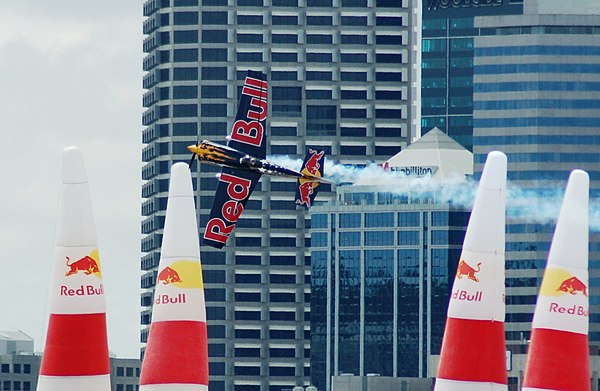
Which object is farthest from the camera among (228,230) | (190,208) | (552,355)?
(228,230)

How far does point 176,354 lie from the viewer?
135 ft

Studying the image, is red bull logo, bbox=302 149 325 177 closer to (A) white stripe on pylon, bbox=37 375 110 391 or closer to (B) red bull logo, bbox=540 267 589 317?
(A) white stripe on pylon, bbox=37 375 110 391

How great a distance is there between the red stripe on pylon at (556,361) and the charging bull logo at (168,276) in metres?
7.32

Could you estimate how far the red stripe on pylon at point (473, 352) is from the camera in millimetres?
39156

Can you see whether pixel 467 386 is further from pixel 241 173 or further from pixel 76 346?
pixel 241 173

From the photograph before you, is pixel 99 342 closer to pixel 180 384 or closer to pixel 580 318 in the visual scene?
pixel 180 384

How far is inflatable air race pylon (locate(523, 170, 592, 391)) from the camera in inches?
1534

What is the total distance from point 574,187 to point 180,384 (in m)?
8.60

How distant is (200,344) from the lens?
41.5 meters

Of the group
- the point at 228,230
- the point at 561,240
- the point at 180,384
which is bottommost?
the point at 180,384

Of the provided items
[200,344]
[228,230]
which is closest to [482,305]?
[200,344]

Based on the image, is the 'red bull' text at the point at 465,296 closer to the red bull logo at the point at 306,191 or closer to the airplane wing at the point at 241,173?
the airplane wing at the point at 241,173

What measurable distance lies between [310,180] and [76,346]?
61.4 metres

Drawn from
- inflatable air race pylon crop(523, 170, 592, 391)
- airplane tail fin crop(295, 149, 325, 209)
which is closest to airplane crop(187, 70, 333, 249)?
airplane tail fin crop(295, 149, 325, 209)
